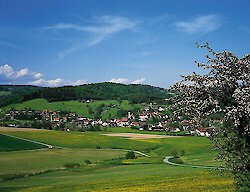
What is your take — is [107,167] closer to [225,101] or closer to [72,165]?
[72,165]

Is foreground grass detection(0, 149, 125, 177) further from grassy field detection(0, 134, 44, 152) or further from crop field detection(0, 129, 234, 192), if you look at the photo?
grassy field detection(0, 134, 44, 152)

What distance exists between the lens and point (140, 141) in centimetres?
12100

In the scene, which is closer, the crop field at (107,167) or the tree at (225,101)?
the tree at (225,101)

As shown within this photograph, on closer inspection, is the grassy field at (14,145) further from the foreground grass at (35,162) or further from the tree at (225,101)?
the tree at (225,101)

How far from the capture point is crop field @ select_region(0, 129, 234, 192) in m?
35.5

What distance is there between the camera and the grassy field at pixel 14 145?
95.9 metres

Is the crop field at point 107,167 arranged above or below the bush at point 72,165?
above

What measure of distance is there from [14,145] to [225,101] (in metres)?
91.2

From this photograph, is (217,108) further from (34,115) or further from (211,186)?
(34,115)

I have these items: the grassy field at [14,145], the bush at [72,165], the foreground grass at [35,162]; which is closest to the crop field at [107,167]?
the foreground grass at [35,162]

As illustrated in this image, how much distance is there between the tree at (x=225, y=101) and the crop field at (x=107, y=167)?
89.9 inches

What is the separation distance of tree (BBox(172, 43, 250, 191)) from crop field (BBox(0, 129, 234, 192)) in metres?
2.28

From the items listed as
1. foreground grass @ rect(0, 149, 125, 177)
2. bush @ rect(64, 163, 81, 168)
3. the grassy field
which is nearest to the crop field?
foreground grass @ rect(0, 149, 125, 177)

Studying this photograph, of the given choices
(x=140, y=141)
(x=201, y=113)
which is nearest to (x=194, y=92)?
(x=201, y=113)
